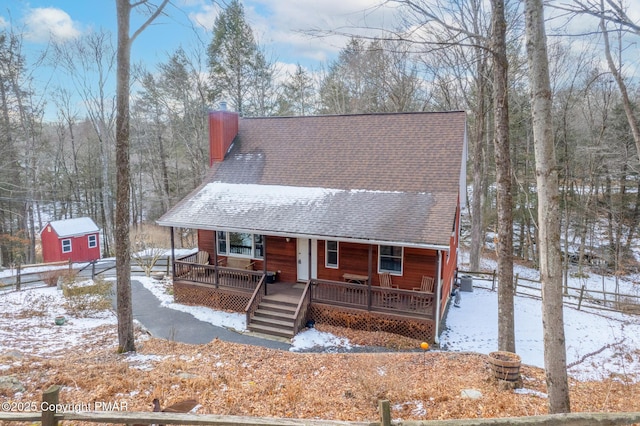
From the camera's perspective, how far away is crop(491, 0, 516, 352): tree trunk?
699 cm

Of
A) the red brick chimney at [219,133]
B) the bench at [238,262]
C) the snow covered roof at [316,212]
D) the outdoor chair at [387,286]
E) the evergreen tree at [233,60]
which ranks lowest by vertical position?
the outdoor chair at [387,286]

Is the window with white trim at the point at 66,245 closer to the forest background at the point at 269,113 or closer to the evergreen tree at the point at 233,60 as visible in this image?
the forest background at the point at 269,113

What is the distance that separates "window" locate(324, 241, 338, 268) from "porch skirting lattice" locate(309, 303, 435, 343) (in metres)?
1.62

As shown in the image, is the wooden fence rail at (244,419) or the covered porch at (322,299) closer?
the wooden fence rail at (244,419)

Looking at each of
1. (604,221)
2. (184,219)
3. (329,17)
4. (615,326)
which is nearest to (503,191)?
(329,17)

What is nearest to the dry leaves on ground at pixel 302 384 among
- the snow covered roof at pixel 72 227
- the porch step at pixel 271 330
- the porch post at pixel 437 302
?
the porch post at pixel 437 302

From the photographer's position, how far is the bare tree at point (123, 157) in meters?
8.02

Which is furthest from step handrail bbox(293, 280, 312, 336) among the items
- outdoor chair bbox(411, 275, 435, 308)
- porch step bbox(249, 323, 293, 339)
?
outdoor chair bbox(411, 275, 435, 308)

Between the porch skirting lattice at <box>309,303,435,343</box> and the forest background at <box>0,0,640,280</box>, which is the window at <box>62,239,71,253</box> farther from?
the porch skirting lattice at <box>309,303,435,343</box>

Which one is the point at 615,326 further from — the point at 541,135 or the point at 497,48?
the point at 541,135

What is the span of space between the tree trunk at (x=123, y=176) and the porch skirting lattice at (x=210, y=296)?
15.6 feet

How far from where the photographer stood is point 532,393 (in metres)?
6.36

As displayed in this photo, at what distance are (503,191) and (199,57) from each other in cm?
2623

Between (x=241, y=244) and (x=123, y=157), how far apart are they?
714 cm
